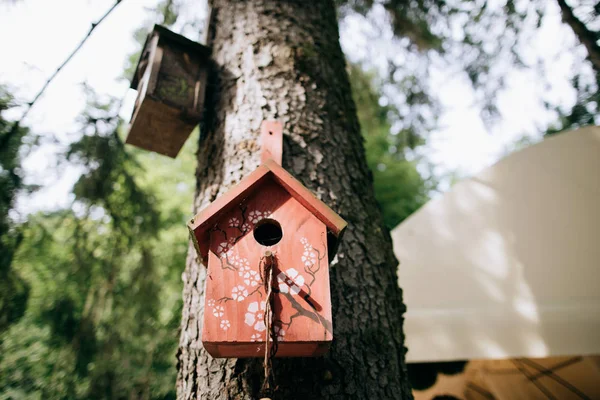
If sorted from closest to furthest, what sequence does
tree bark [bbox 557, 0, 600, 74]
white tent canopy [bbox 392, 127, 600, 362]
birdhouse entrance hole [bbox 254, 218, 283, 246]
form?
birdhouse entrance hole [bbox 254, 218, 283, 246] < tree bark [bbox 557, 0, 600, 74] < white tent canopy [bbox 392, 127, 600, 362]

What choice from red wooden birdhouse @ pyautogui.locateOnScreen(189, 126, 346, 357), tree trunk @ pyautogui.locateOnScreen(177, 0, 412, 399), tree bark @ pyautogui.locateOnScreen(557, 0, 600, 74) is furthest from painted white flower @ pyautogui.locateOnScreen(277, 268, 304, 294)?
tree bark @ pyautogui.locateOnScreen(557, 0, 600, 74)

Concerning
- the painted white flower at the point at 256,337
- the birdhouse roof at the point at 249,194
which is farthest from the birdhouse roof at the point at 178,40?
the painted white flower at the point at 256,337

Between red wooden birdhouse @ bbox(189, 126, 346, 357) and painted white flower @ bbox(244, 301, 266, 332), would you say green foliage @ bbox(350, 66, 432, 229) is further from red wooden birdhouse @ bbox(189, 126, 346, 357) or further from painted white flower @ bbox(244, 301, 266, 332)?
painted white flower @ bbox(244, 301, 266, 332)

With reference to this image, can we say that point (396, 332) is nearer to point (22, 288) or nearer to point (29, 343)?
point (22, 288)

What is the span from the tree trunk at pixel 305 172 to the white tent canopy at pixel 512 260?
6.34 feet

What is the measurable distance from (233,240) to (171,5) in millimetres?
2918

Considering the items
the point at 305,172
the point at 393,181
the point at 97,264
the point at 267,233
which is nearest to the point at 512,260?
the point at 305,172

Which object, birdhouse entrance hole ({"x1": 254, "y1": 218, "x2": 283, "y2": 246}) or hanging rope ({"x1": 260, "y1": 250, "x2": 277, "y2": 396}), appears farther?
birdhouse entrance hole ({"x1": 254, "y1": 218, "x2": 283, "y2": 246})

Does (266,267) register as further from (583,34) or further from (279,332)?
(583,34)

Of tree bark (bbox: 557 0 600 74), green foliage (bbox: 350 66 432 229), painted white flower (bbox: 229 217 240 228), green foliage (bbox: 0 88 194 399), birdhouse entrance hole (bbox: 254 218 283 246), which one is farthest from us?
green foliage (bbox: 350 66 432 229)

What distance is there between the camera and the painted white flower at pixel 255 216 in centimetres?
112

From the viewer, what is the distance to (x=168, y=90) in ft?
5.49

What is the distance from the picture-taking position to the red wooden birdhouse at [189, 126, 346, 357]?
94 cm

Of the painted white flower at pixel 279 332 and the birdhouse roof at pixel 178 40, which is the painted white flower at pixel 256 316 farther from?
the birdhouse roof at pixel 178 40
